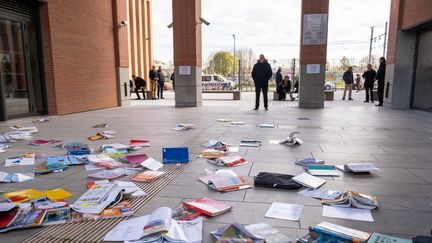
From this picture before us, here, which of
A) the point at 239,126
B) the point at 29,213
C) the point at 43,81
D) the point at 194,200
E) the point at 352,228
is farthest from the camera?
the point at 43,81

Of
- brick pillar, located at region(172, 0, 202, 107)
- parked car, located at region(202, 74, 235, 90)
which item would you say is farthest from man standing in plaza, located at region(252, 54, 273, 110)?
parked car, located at region(202, 74, 235, 90)

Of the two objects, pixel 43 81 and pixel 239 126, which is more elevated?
pixel 43 81

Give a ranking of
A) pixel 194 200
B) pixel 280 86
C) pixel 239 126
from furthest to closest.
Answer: pixel 280 86 → pixel 239 126 → pixel 194 200

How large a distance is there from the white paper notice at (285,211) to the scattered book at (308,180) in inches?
25.3

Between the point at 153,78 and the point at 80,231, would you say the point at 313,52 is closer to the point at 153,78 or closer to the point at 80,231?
the point at 153,78

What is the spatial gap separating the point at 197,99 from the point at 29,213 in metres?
11.7

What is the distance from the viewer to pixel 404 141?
6.34 meters

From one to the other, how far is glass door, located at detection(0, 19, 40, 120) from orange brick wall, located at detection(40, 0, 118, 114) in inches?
22.4

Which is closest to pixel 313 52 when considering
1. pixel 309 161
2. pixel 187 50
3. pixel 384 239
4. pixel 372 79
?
pixel 372 79

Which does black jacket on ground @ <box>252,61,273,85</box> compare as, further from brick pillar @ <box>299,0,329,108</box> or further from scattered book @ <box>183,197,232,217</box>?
scattered book @ <box>183,197,232,217</box>

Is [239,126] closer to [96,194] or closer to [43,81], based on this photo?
[96,194]

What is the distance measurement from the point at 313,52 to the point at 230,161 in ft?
31.4

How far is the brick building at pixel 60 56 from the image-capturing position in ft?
32.3

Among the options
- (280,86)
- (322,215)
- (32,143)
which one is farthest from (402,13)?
(32,143)
